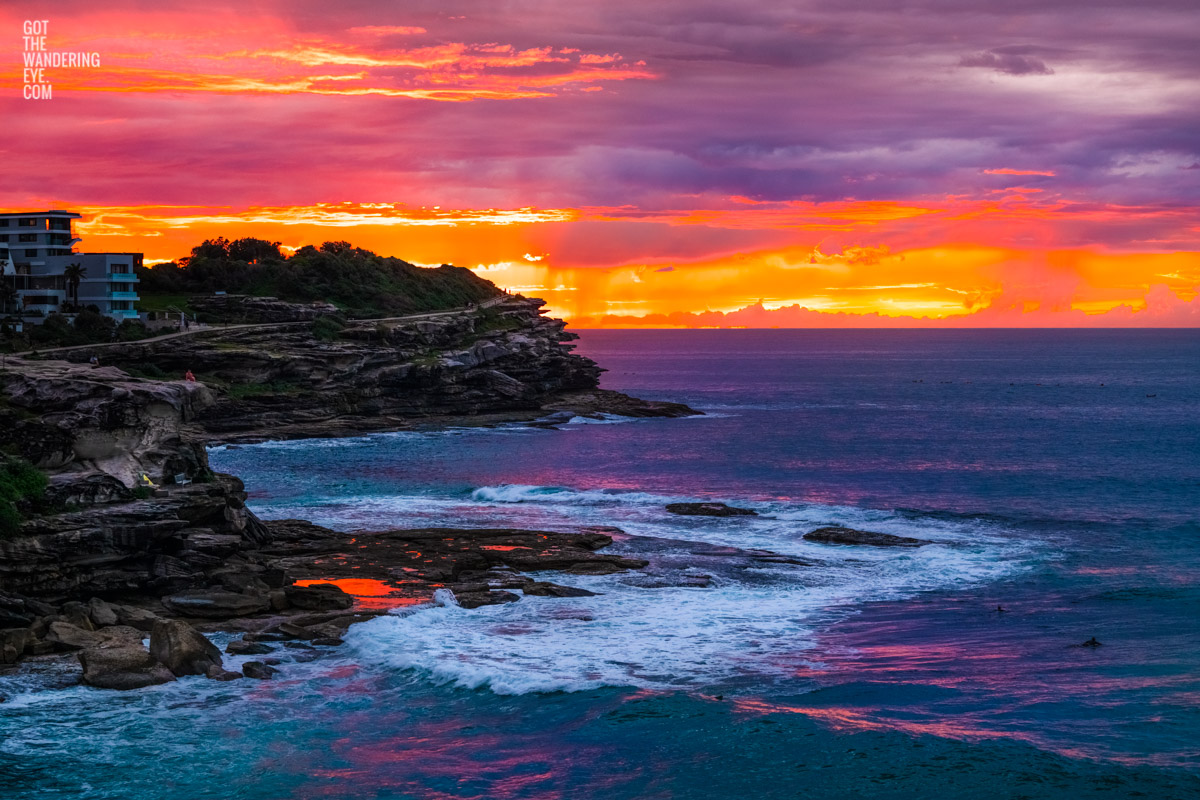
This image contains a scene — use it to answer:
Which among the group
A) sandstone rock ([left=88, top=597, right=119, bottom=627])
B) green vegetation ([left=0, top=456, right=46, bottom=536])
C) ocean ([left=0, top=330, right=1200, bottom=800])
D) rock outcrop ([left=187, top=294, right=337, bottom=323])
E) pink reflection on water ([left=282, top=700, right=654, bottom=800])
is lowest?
pink reflection on water ([left=282, top=700, right=654, bottom=800])

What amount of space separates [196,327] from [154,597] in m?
71.7

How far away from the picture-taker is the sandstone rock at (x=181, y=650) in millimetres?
29156

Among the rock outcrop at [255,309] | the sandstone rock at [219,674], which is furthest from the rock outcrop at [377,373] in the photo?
the sandstone rock at [219,674]

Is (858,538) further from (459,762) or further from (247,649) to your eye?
(459,762)

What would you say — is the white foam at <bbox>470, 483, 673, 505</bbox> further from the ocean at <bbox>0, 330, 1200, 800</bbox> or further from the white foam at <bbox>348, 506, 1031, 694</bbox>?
the white foam at <bbox>348, 506, 1031, 694</bbox>

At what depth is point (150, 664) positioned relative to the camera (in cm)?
2886

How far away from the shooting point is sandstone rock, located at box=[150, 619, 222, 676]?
95.7ft

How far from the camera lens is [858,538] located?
49.5 meters

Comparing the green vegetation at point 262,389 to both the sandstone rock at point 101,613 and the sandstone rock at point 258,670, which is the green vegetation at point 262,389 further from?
the sandstone rock at point 258,670

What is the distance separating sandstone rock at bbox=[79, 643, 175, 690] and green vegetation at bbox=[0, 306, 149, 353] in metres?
65.0

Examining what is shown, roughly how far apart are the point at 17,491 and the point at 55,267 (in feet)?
259

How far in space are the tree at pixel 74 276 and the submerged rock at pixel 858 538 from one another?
7573 cm

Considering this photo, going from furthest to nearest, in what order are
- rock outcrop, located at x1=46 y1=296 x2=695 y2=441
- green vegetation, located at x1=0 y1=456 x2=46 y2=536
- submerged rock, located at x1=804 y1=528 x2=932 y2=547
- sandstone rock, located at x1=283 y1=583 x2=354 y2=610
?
rock outcrop, located at x1=46 y1=296 x2=695 y2=441 < submerged rock, located at x1=804 y1=528 x2=932 y2=547 < sandstone rock, located at x1=283 y1=583 x2=354 y2=610 < green vegetation, located at x1=0 y1=456 x2=46 y2=536

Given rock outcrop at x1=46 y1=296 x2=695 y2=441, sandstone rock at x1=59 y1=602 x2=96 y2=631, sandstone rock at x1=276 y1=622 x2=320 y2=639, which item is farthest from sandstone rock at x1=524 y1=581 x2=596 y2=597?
rock outcrop at x1=46 y1=296 x2=695 y2=441
